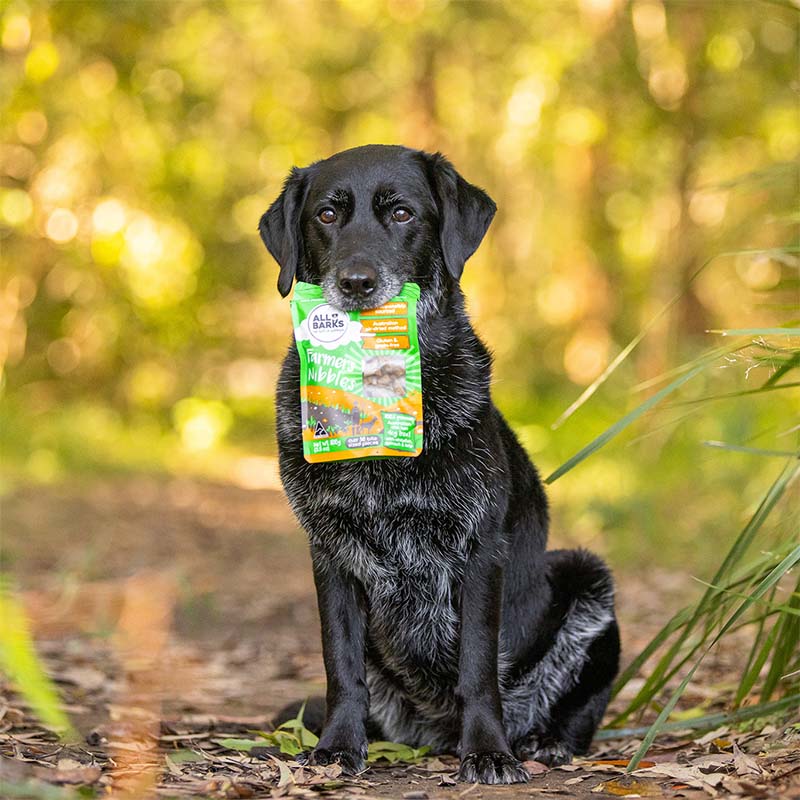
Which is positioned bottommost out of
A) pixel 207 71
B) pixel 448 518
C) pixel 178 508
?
pixel 178 508

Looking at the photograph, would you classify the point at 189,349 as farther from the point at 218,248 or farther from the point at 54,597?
the point at 54,597

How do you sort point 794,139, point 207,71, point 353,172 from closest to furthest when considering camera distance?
point 353,172, point 794,139, point 207,71

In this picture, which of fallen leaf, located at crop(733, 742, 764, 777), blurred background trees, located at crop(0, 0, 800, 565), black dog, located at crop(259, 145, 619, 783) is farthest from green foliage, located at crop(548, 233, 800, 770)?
blurred background trees, located at crop(0, 0, 800, 565)

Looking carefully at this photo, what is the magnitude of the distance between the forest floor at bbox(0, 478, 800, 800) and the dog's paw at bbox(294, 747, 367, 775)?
0.05m

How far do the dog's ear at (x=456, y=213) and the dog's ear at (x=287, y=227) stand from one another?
0.41 meters

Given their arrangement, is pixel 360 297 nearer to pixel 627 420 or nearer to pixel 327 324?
pixel 327 324

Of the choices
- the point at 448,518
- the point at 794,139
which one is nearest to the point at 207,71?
the point at 794,139

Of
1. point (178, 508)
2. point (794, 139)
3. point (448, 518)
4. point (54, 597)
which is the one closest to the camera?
point (448, 518)

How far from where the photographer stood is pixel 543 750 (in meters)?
3.40

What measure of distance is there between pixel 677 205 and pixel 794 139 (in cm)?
362

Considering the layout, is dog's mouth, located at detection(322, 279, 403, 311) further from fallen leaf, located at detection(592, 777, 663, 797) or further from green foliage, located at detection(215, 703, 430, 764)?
fallen leaf, located at detection(592, 777, 663, 797)

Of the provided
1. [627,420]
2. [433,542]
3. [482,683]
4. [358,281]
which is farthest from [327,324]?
[482,683]

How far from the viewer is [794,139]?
13398 mm

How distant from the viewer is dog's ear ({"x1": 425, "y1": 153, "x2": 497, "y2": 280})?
3377 millimetres
